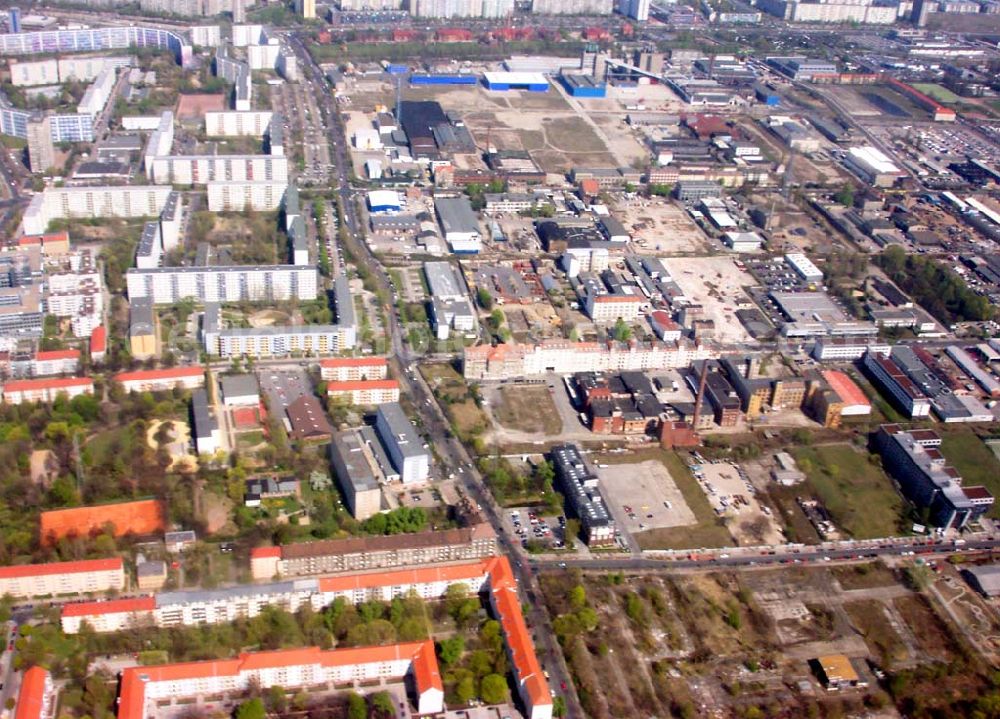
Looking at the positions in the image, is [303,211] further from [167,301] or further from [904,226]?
[904,226]

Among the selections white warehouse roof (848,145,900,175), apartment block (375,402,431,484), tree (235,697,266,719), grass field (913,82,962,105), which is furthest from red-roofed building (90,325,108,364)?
grass field (913,82,962,105)

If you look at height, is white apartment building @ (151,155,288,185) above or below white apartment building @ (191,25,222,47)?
below

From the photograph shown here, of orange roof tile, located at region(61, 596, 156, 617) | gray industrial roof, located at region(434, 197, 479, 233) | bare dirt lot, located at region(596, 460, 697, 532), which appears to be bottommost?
bare dirt lot, located at region(596, 460, 697, 532)

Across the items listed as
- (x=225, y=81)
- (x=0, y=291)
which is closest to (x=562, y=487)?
(x=0, y=291)

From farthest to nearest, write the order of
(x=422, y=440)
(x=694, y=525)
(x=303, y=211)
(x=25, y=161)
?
(x=25, y=161) < (x=303, y=211) < (x=422, y=440) < (x=694, y=525)

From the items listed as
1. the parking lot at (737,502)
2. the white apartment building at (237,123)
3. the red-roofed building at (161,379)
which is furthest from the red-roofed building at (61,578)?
the white apartment building at (237,123)

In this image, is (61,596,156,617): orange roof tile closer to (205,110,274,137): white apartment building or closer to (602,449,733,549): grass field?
(602,449,733,549): grass field
